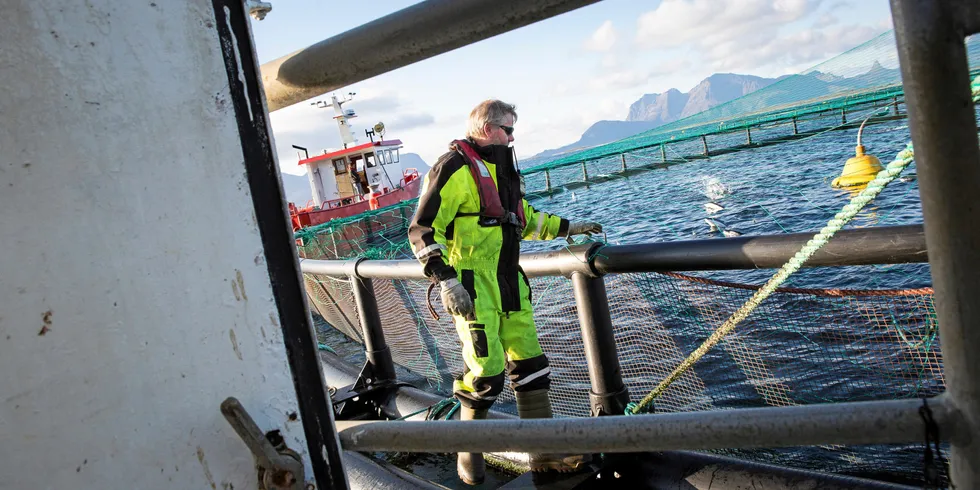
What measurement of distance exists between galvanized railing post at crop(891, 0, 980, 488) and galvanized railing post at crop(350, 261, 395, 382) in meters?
4.02

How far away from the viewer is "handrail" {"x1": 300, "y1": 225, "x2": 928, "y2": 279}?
1.96 meters

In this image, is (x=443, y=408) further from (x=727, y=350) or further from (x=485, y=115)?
(x=727, y=350)

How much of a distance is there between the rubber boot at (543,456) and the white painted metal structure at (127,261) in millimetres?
1677

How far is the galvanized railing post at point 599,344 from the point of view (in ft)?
9.47

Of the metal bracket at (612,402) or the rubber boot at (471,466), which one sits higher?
the metal bracket at (612,402)

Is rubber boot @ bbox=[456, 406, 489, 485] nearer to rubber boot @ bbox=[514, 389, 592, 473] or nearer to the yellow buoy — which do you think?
rubber boot @ bbox=[514, 389, 592, 473]

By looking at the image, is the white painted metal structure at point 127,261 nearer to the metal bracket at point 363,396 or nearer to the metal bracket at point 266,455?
the metal bracket at point 266,455

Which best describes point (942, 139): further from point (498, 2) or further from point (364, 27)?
point (364, 27)

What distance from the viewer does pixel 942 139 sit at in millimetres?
756

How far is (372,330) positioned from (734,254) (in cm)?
290

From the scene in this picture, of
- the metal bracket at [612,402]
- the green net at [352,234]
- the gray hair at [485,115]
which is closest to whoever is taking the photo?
the metal bracket at [612,402]

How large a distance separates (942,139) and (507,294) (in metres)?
2.64

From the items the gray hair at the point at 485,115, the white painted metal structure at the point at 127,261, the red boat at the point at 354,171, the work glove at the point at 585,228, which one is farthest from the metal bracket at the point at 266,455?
the red boat at the point at 354,171

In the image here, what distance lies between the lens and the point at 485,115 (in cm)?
356
